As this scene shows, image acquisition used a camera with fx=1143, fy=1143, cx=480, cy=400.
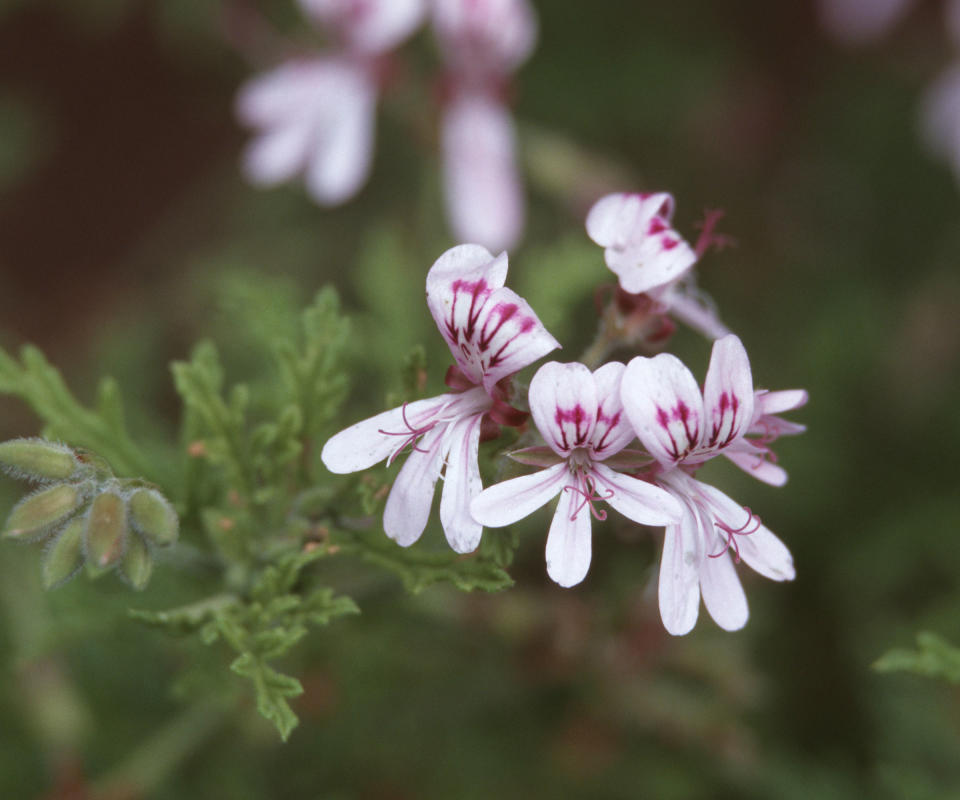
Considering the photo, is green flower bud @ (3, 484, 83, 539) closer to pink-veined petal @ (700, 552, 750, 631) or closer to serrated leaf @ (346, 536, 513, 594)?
serrated leaf @ (346, 536, 513, 594)

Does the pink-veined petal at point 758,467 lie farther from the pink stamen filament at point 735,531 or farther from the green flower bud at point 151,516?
the green flower bud at point 151,516

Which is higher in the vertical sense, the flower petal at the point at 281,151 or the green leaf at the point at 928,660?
the flower petal at the point at 281,151

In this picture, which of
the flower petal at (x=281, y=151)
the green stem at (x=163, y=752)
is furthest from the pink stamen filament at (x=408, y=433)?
the flower petal at (x=281, y=151)

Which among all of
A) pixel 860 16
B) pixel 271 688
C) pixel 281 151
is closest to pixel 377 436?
pixel 271 688

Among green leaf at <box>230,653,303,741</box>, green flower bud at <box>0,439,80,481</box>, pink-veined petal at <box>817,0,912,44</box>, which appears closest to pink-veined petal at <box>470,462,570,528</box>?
green leaf at <box>230,653,303,741</box>

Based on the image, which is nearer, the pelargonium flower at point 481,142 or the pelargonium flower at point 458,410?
the pelargonium flower at point 458,410

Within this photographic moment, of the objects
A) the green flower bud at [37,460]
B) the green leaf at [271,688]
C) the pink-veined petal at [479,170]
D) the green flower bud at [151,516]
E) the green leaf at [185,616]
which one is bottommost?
the green leaf at [271,688]

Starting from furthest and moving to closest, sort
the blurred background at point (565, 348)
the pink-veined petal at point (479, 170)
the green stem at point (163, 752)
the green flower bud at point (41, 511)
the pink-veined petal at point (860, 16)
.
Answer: the pink-veined petal at point (860, 16) → the pink-veined petal at point (479, 170) → the blurred background at point (565, 348) → the green stem at point (163, 752) → the green flower bud at point (41, 511)

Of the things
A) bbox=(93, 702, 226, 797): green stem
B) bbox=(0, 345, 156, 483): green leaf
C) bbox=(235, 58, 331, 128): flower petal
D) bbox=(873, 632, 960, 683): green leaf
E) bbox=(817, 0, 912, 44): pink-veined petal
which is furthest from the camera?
bbox=(817, 0, 912, 44): pink-veined petal
